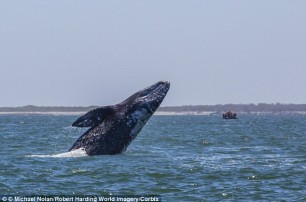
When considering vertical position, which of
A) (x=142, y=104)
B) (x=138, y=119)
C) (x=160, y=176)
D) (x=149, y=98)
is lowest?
(x=160, y=176)

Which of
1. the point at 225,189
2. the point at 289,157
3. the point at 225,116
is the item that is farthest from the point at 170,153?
the point at 225,116

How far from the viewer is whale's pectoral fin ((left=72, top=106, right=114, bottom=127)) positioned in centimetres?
2211

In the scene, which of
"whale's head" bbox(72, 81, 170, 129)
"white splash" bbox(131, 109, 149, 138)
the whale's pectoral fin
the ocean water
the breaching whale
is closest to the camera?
the ocean water

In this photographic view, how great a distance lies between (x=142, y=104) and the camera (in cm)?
2405

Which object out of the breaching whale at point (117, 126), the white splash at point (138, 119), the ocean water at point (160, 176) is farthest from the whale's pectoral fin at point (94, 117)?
the ocean water at point (160, 176)

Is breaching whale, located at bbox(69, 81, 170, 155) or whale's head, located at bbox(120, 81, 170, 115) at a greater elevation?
whale's head, located at bbox(120, 81, 170, 115)

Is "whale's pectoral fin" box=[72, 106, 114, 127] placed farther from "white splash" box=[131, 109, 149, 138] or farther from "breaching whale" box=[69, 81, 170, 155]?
"white splash" box=[131, 109, 149, 138]

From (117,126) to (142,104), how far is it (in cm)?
102

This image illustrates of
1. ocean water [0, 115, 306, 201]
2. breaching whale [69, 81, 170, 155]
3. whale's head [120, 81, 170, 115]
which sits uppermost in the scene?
whale's head [120, 81, 170, 115]

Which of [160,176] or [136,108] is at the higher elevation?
[136,108]

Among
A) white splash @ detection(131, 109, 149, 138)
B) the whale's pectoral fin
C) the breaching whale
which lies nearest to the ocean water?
the breaching whale

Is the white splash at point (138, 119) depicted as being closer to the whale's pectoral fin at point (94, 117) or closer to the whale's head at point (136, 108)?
the whale's head at point (136, 108)

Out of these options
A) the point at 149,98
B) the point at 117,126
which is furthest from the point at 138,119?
the point at 149,98

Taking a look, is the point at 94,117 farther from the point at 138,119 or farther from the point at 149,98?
the point at 149,98
